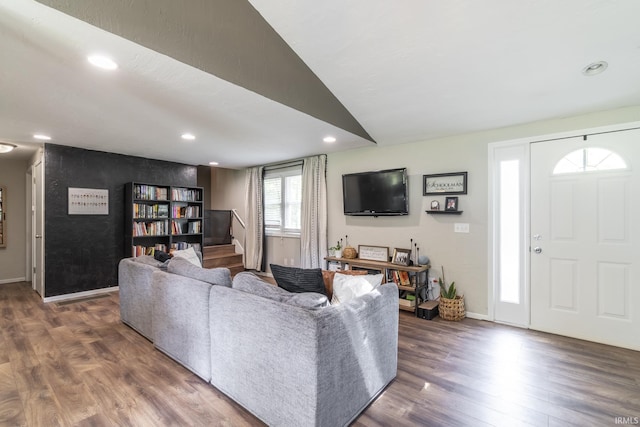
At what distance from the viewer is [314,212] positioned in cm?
505

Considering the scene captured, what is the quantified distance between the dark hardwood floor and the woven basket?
0.29 meters

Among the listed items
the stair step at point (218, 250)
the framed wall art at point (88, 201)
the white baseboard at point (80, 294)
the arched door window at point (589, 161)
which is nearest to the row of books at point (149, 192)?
the framed wall art at point (88, 201)

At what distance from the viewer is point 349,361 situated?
5.57 ft

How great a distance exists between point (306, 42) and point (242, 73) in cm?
58

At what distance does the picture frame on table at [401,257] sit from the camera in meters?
3.90

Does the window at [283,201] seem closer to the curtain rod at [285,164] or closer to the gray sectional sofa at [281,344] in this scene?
the curtain rod at [285,164]

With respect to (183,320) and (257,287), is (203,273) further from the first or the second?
(257,287)

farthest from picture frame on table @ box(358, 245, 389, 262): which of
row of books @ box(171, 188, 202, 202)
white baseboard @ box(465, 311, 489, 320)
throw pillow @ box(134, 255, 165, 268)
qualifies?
row of books @ box(171, 188, 202, 202)

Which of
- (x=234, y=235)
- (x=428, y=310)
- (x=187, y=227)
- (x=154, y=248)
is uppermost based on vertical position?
(x=187, y=227)

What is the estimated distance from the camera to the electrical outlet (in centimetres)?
363

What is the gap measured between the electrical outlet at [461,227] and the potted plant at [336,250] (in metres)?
1.74

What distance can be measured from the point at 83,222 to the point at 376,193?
4.48 m

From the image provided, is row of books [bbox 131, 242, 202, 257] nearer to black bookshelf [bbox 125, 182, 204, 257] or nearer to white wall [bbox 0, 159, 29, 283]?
black bookshelf [bbox 125, 182, 204, 257]

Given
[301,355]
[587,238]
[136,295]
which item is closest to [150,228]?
[136,295]
